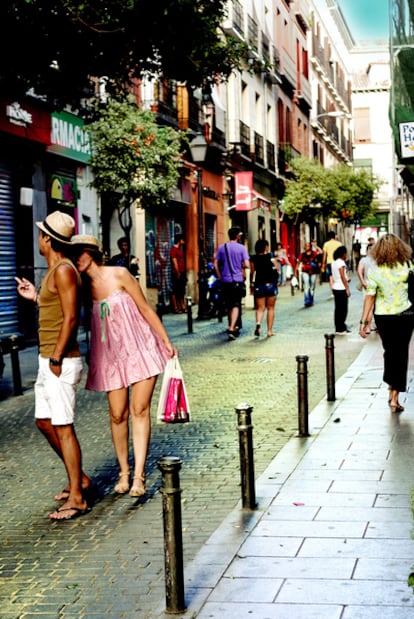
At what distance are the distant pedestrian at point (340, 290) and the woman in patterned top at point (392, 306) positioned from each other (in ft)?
26.8

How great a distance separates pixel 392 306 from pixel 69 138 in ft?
40.0

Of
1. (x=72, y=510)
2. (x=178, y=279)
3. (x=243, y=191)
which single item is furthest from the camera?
(x=243, y=191)

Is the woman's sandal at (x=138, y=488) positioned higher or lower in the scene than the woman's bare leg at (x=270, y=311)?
lower

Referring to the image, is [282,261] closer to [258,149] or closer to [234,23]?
[258,149]

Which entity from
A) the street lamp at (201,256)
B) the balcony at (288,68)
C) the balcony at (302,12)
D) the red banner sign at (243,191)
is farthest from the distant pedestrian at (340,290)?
the balcony at (302,12)

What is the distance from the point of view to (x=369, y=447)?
8.05 meters

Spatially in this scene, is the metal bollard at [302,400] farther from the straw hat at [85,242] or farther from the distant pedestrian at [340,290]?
the distant pedestrian at [340,290]

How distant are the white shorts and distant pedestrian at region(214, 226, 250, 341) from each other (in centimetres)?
1178

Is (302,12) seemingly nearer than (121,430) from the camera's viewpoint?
No

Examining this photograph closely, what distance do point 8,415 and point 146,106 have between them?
16.6 m

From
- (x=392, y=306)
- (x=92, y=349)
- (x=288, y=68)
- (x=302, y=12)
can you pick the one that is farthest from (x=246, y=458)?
(x=302, y=12)

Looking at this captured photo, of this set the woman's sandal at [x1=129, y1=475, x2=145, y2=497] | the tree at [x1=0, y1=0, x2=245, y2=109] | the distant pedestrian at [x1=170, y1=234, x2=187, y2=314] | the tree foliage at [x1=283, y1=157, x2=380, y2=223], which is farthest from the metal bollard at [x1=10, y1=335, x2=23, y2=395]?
the tree foliage at [x1=283, y1=157, x2=380, y2=223]

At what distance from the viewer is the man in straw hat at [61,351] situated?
653 cm

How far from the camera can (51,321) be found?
666 centimetres
